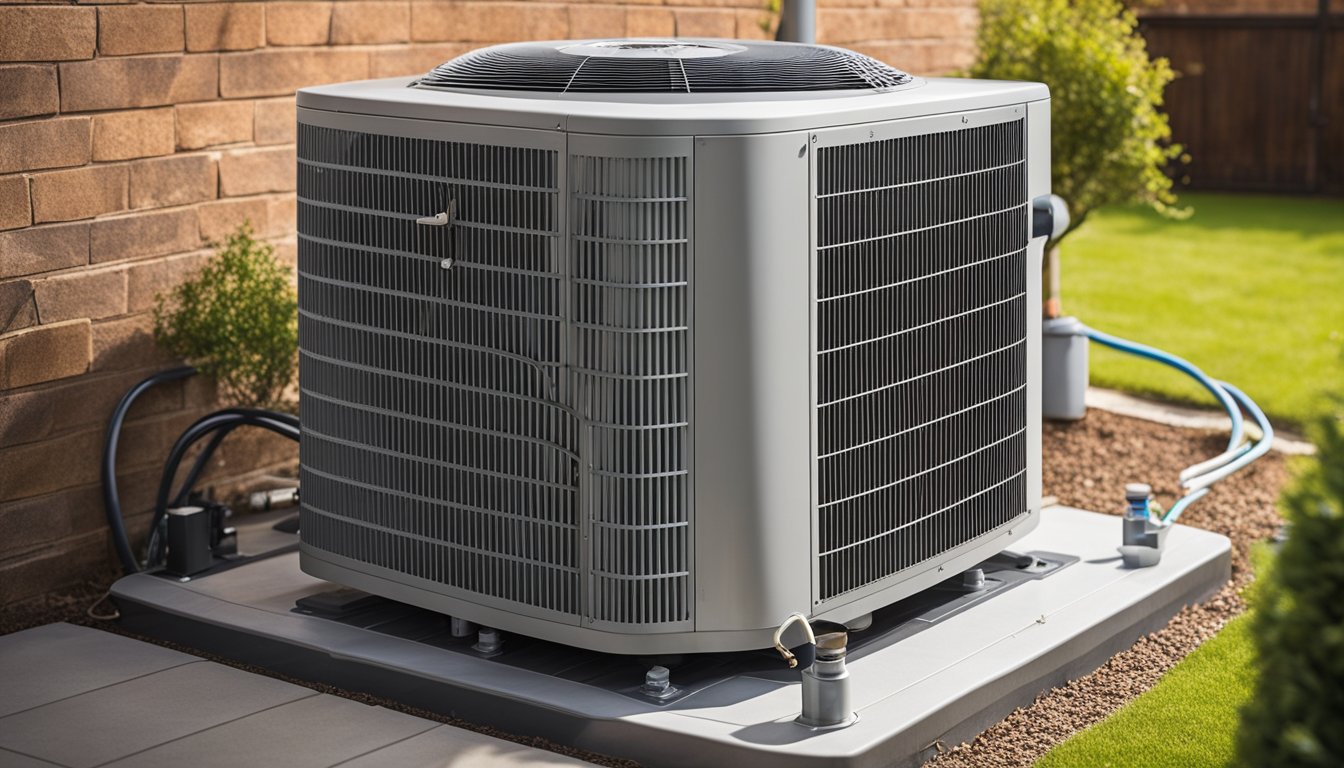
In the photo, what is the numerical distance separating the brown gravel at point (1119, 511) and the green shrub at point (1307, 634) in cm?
132

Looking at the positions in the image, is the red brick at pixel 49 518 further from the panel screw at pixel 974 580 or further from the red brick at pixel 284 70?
the panel screw at pixel 974 580

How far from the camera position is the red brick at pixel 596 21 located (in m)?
5.94

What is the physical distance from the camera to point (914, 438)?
3676mm

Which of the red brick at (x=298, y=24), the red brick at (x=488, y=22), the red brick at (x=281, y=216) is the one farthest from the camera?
the red brick at (x=488, y=22)

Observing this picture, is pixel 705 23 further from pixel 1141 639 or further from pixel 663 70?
pixel 1141 639

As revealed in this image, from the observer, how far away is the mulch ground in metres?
3.52

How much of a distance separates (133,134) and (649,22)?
95.3 inches

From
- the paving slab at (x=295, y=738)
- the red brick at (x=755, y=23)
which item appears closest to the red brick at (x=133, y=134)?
the paving slab at (x=295, y=738)

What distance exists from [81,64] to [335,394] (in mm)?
1316

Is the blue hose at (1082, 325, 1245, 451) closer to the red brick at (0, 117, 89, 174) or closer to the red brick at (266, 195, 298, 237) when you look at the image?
the red brick at (266, 195, 298, 237)

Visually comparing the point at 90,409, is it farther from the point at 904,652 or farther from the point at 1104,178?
the point at 1104,178

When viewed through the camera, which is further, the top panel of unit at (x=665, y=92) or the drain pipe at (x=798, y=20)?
the drain pipe at (x=798, y=20)

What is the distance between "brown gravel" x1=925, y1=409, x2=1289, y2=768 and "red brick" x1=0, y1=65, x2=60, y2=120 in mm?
2889

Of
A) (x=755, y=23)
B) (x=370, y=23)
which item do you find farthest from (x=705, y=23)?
(x=370, y=23)
